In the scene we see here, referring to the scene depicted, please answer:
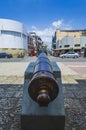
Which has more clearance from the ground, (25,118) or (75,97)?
(25,118)

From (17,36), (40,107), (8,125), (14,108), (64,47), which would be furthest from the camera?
(64,47)

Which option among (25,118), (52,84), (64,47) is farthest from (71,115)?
(64,47)

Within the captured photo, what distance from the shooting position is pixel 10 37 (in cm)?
5303

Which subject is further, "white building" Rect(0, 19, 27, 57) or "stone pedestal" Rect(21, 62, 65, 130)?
"white building" Rect(0, 19, 27, 57)

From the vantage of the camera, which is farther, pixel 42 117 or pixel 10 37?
pixel 10 37

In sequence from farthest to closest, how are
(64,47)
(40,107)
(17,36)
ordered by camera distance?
(64,47)
(17,36)
(40,107)

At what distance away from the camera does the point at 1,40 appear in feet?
169

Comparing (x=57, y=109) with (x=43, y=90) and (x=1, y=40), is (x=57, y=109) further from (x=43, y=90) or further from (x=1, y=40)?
(x=1, y=40)

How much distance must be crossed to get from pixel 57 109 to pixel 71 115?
3.61ft

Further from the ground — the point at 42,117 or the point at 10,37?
the point at 10,37

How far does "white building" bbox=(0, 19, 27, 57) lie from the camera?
5172 cm

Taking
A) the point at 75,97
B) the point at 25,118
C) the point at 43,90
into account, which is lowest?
the point at 75,97

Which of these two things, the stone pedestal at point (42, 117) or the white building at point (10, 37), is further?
the white building at point (10, 37)

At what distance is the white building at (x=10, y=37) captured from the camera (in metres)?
51.7
